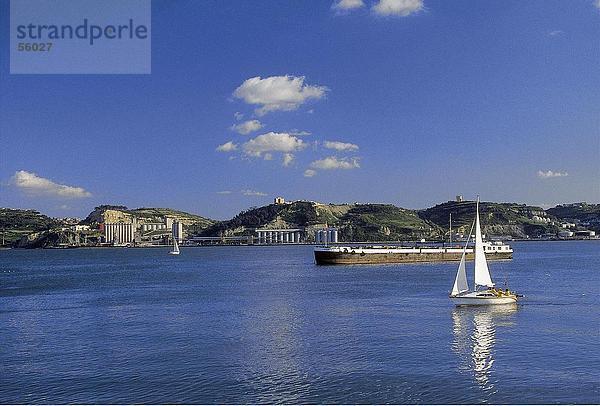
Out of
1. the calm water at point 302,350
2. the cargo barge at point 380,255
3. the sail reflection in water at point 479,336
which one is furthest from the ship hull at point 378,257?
the sail reflection in water at point 479,336

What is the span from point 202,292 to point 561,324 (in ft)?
142

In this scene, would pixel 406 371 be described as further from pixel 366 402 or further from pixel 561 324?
pixel 561 324

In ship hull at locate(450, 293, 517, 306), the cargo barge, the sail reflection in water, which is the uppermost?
the cargo barge

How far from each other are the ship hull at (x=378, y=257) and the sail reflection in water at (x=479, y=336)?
7463 cm

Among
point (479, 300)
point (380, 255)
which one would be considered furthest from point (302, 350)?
point (380, 255)

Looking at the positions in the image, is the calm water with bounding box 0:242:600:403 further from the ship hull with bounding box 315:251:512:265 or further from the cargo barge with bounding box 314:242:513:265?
the cargo barge with bounding box 314:242:513:265

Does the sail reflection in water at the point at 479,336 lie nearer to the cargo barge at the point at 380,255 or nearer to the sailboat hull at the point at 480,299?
the sailboat hull at the point at 480,299

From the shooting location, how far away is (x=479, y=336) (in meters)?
39.0

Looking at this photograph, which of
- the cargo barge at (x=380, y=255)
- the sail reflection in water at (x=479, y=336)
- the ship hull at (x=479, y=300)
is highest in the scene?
the cargo barge at (x=380, y=255)

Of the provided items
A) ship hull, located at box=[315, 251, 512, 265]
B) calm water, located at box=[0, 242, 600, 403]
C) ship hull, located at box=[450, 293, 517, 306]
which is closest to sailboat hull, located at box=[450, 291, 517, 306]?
ship hull, located at box=[450, 293, 517, 306]

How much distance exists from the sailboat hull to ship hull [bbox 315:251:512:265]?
74.2 metres

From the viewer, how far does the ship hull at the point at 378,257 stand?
127375mm

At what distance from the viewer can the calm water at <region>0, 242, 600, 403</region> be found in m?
26.7

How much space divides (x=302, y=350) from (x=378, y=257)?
96069mm
